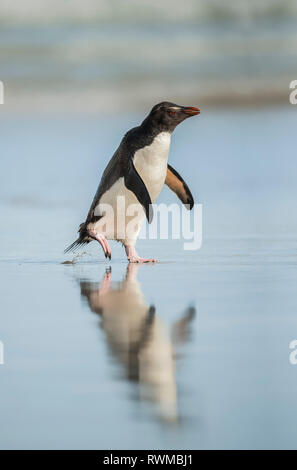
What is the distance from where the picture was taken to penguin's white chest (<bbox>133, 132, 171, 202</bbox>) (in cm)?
606

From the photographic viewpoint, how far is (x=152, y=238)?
279 inches

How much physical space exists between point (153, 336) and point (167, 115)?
9.46ft

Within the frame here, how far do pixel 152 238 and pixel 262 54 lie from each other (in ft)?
38.2

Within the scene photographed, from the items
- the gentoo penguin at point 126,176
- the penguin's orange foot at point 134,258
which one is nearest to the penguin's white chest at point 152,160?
the gentoo penguin at point 126,176

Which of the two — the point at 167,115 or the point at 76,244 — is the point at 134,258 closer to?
the point at 76,244

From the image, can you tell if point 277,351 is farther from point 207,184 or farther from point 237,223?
point 207,184

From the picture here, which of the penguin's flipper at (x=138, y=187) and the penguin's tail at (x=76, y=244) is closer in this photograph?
the penguin's flipper at (x=138, y=187)

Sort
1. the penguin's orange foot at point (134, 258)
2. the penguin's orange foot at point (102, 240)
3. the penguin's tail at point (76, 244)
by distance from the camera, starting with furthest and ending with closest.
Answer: the penguin's tail at point (76, 244) → the penguin's orange foot at point (102, 240) → the penguin's orange foot at point (134, 258)

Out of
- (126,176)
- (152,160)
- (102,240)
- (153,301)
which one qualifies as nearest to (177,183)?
(152,160)

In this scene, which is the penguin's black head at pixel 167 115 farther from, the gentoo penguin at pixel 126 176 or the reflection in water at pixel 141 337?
the reflection in water at pixel 141 337

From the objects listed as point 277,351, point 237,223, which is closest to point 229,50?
point 237,223

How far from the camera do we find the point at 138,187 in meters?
5.84

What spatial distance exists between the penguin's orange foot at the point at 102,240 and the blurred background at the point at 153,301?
11 cm

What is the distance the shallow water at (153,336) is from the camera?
241 centimetres
